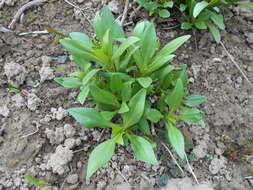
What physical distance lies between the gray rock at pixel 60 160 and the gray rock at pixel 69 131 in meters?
0.09

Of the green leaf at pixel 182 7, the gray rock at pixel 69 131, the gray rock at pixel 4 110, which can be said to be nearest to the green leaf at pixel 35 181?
the gray rock at pixel 69 131

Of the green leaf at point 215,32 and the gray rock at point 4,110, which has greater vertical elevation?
the green leaf at point 215,32

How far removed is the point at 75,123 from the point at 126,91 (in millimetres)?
444

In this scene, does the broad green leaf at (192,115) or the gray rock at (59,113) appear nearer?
the broad green leaf at (192,115)

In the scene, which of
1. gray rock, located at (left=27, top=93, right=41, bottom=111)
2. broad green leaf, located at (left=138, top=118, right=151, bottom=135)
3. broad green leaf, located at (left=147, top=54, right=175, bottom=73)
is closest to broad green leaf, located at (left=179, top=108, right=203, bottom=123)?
broad green leaf, located at (left=138, top=118, right=151, bottom=135)

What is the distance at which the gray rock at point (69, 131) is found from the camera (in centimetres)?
188

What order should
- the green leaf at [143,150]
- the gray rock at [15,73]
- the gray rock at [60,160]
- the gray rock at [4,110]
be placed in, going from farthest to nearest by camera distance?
the gray rock at [15,73] < the gray rock at [4,110] < the gray rock at [60,160] < the green leaf at [143,150]

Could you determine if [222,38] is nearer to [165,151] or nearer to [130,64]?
[130,64]

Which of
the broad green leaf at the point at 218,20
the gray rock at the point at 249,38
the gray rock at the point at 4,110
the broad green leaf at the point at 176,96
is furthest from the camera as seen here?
the gray rock at the point at 249,38

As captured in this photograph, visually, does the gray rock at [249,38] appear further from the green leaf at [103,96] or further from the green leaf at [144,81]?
the green leaf at [103,96]

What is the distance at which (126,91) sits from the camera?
68.6 inches

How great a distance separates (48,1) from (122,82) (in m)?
1.09

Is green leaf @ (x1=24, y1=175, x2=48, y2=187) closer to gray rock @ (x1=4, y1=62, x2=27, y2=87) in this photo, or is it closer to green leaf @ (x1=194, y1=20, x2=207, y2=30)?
gray rock @ (x1=4, y1=62, x2=27, y2=87)

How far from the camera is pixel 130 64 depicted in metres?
1.90
